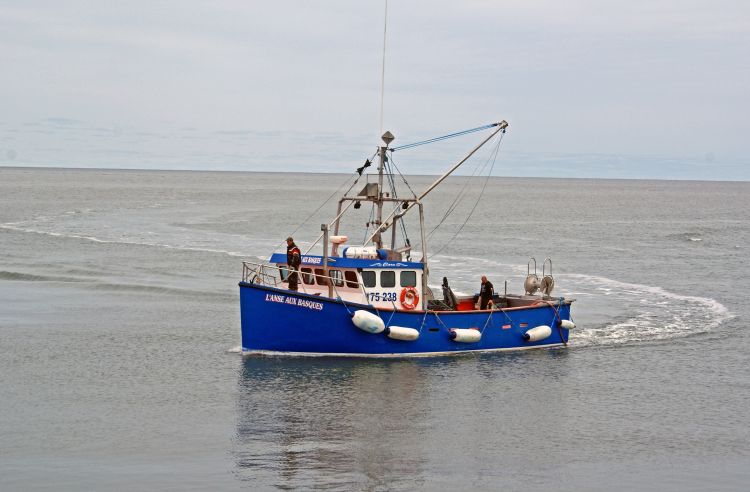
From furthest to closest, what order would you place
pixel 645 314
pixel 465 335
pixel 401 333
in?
1. pixel 645 314
2. pixel 465 335
3. pixel 401 333

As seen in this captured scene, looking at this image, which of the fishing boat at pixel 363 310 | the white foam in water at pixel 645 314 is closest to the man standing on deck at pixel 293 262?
the fishing boat at pixel 363 310

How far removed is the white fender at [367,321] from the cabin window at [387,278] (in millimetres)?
1202

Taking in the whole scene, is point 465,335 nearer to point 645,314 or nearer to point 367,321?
point 367,321

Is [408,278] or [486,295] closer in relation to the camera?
[408,278]

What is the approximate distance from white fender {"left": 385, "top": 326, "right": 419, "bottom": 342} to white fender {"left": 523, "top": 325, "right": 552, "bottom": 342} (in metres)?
3.74

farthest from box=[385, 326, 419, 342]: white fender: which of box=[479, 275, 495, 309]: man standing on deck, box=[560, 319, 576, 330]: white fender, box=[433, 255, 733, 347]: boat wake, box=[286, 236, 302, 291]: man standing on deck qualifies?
box=[433, 255, 733, 347]: boat wake

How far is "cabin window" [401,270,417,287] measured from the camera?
26109mm

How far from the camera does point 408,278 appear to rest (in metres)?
26.2

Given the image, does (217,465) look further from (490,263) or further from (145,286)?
(490,263)

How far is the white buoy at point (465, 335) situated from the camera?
26.4 m

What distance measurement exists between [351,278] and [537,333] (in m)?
5.71

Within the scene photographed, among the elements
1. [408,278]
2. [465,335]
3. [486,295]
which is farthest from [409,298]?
[486,295]

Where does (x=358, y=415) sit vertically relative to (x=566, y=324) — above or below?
below

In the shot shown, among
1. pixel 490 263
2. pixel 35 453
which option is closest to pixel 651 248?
pixel 490 263
